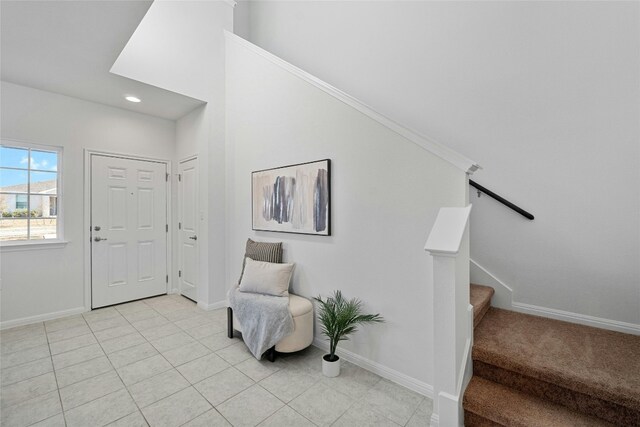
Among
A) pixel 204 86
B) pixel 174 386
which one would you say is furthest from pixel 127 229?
pixel 174 386

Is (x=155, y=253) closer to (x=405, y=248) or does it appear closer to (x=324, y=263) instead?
(x=324, y=263)

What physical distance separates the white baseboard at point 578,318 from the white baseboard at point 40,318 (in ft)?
16.2

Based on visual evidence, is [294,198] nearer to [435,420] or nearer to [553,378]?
[435,420]

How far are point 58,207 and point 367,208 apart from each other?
377 cm

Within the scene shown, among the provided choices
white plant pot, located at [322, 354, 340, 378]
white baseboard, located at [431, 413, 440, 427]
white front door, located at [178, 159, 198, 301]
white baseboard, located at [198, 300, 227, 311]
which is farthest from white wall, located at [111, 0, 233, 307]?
white baseboard, located at [431, 413, 440, 427]

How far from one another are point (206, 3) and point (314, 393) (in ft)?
15.1

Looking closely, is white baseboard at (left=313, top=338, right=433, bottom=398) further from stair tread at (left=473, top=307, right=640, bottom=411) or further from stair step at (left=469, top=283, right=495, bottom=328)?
stair step at (left=469, top=283, right=495, bottom=328)

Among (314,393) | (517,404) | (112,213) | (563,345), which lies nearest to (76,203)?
(112,213)

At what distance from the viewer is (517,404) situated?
A: 163 cm

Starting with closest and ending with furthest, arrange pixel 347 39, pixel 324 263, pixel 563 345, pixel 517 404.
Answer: pixel 517 404 < pixel 563 345 < pixel 324 263 < pixel 347 39

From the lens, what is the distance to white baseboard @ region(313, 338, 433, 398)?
2.02 m

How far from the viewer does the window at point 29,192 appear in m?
3.15

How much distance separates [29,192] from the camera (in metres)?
3.28

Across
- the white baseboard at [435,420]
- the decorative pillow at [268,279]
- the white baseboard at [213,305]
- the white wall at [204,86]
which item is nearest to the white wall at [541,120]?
the white baseboard at [435,420]
